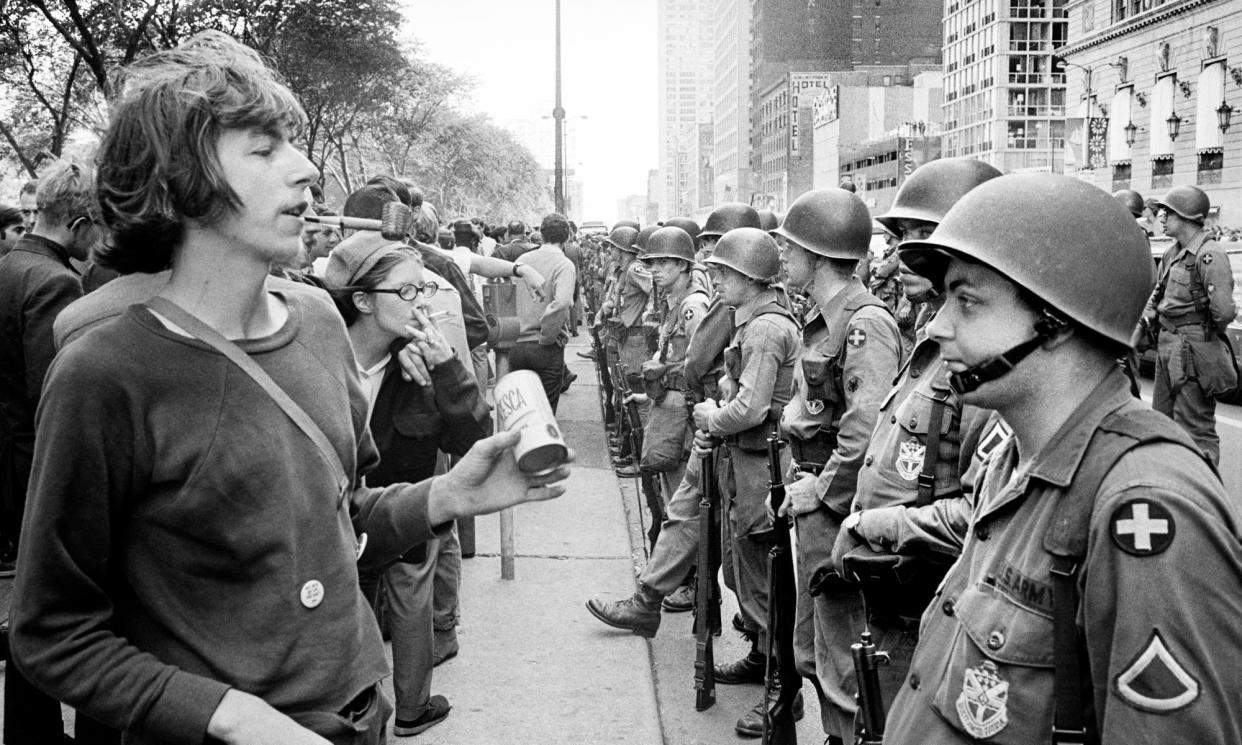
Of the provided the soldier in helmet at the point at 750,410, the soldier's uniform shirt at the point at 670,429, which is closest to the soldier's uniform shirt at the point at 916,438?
the soldier in helmet at the point at 750,410

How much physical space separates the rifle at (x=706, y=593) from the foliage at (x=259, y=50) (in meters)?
12.6

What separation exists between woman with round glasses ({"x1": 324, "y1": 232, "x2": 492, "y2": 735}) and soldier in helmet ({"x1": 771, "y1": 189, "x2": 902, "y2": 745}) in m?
1.33

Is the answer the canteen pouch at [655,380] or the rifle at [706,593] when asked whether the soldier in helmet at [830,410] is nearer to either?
the rifle at [706,593]

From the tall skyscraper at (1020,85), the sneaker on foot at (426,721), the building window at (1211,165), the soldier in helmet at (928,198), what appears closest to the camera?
the soldier in helmet at (928,198)

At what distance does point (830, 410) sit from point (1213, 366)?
6.22 m

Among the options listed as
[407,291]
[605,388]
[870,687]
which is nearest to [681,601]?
[407,291]

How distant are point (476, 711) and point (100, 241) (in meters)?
3.72

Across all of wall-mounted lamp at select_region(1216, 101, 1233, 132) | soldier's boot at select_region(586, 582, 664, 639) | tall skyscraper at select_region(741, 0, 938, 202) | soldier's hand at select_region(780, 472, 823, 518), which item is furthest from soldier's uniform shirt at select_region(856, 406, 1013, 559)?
tall skyscraper at select_region(741, 0, 938, 202)

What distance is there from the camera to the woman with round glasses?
4559 mm

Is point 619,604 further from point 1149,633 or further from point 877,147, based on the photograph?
point 877,147

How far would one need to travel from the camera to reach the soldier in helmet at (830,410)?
14.3 feet

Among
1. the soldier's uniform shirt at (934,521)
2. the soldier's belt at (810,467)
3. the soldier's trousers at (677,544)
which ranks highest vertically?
A: the soldier's uniform shirt at (934,521)

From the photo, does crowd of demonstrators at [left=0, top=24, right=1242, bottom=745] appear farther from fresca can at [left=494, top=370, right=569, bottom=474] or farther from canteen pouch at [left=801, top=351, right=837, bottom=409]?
canteen pouch at [left=801, top=351, right=837, bottom=409]

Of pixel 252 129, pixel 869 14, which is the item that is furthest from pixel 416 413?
pixel 869 14
